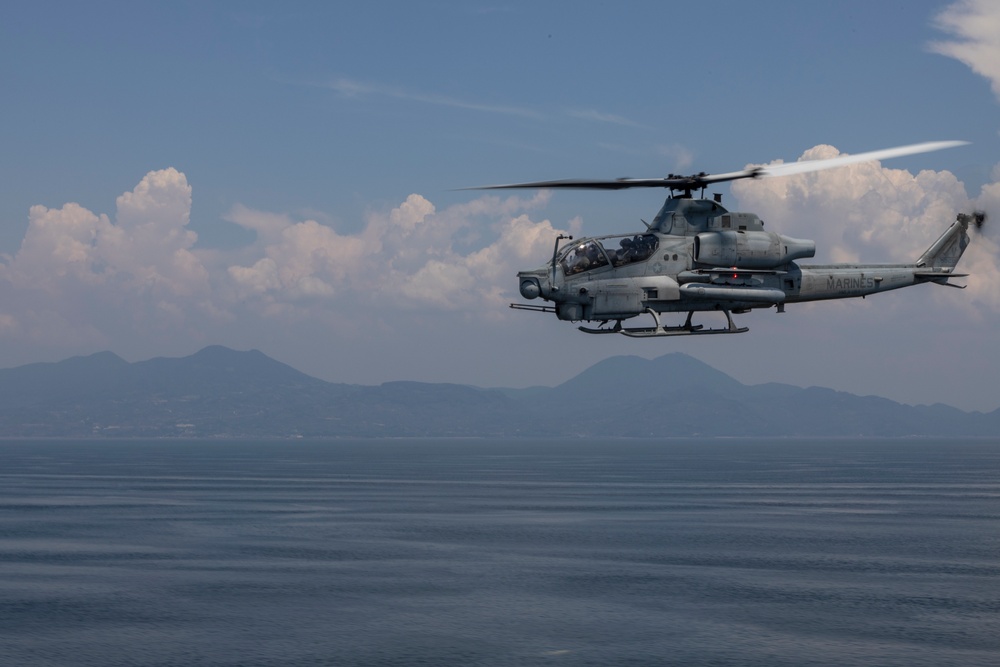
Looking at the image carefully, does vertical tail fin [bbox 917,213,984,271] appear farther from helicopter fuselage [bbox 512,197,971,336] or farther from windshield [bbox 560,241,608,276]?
windshield [bbox 560,241,608,276]

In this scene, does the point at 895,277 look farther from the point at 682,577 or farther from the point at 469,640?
the point at 469,640

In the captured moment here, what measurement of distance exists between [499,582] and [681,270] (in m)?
17.8

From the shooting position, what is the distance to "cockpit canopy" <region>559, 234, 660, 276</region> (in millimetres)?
48188

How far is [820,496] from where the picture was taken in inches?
4619

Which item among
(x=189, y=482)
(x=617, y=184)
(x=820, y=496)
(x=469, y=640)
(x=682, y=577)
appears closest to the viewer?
(x=469, y=640)

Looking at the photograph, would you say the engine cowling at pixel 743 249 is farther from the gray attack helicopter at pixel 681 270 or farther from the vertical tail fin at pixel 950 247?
the vertical tail fin at pixel 950 247

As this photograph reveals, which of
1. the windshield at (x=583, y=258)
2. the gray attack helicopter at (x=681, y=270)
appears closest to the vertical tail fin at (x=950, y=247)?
the gray attack helicopter at (x=681, y=270)

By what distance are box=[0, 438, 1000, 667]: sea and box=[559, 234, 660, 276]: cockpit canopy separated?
14.6 metres

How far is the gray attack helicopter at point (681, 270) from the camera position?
47875 mm

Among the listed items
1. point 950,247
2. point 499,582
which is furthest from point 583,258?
point 950,247

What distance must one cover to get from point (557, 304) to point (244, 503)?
216 feet

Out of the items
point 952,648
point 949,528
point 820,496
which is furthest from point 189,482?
point 952,648

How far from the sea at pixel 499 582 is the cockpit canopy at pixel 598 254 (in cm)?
1460

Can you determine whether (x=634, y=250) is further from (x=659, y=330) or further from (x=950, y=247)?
(x=950, y=247)
